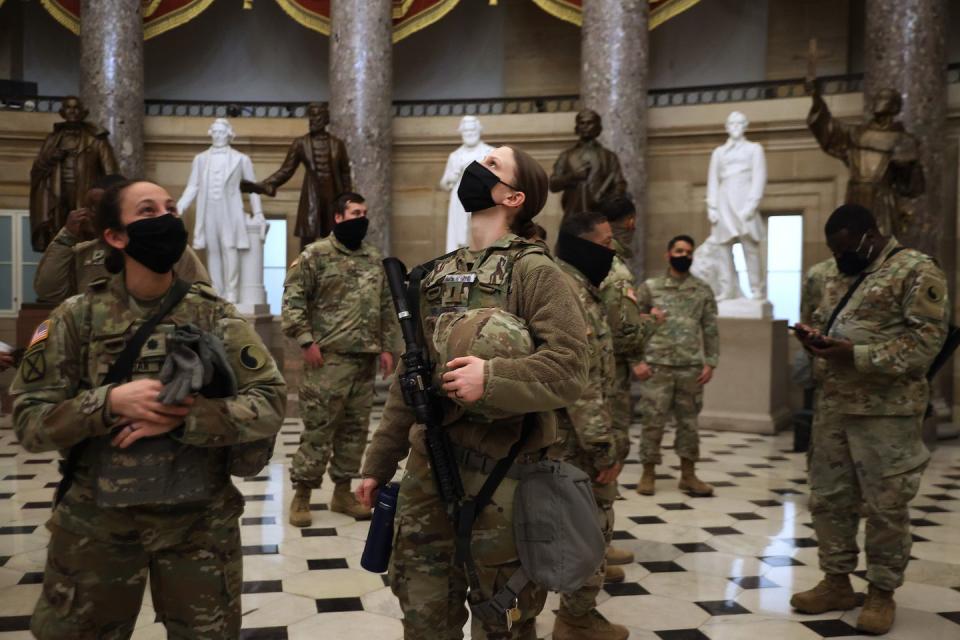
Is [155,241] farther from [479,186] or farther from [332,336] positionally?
[332,336]

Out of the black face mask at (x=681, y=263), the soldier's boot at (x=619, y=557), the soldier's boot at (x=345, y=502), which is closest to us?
the soldier's boot at (x=619, y=557)

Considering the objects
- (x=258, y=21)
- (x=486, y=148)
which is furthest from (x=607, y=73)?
(x=258, y=21)

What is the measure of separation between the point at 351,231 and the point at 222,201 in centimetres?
579

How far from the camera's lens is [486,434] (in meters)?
2.36

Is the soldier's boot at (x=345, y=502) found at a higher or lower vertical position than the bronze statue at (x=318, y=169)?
lower

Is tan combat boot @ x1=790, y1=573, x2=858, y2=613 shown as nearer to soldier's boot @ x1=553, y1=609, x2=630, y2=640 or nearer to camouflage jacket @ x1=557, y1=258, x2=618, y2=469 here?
soldier's boot @ x1=553, y1=609, x2=630, y2=640

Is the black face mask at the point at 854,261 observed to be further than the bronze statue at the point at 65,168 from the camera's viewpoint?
No

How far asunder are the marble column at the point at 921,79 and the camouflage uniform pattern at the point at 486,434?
8.64 metres

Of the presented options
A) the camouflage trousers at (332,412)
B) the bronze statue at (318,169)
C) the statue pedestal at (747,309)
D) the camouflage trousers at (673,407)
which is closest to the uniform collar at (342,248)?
the camouflage trousers at (332,412)

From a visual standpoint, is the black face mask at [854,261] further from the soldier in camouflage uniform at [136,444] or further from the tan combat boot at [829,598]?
the soldier in camouflage uniform at [136,444]

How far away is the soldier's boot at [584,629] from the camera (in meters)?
3.72

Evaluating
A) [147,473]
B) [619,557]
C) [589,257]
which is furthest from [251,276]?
[147,473]

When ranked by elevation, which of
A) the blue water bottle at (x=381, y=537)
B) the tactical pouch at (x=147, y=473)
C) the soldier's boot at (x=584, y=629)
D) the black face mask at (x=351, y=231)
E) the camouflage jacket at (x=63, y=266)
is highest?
the black face mask at (x=351, y=231)

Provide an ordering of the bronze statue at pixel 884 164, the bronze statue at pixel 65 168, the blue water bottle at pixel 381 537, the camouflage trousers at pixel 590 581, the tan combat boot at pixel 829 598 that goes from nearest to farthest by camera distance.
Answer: the blue water bottle at pixel 381 537 → the camouflage trousers at pixel 590 581 → the tan combat boot at pixel 829 598 → the bronze statue at pixel 884 164 → the bronze statue at pixel 65 168
